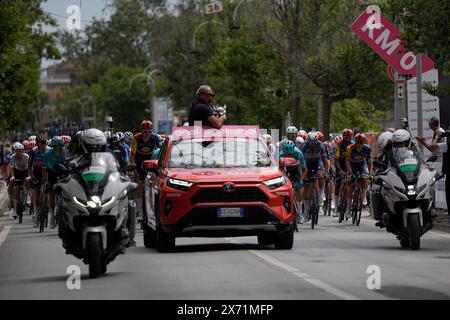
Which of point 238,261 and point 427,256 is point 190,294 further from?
point 427,256

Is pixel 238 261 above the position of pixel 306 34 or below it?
below

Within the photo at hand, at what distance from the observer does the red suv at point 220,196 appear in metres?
19.2

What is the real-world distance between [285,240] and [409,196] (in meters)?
1.78

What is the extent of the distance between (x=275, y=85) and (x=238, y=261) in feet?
130

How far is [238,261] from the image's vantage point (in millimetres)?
17828

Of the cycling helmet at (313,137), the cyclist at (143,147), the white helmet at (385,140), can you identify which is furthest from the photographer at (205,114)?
the cycling helmet at (313,137)

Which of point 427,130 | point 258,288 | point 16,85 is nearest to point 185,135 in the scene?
point 258,288

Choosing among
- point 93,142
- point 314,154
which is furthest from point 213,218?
point 314,154

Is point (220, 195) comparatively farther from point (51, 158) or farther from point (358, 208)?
point (358, 208)

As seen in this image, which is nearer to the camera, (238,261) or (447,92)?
(238,261)

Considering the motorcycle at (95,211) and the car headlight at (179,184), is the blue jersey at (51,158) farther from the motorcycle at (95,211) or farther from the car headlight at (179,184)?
the motorcycle at (95,211)

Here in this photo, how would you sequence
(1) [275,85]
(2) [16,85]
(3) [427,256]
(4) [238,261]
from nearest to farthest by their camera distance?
(4) [238,261]
(3) [427,256]
(2) [16,85]
(1) [275,85]

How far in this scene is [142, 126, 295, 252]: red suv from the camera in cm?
1919

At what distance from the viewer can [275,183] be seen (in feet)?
64.0
